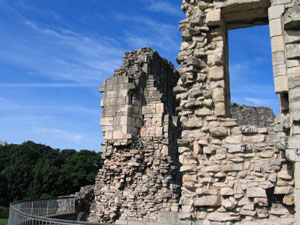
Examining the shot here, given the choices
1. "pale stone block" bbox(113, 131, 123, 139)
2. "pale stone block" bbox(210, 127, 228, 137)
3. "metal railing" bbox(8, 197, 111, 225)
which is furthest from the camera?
"pale stone block" bbox(113, 131, 123, 139)

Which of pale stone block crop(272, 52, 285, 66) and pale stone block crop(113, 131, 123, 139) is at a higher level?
pale stone block crop(272, 52, 285, 66)

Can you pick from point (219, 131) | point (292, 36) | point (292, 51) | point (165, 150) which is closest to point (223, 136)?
point (219, 131)

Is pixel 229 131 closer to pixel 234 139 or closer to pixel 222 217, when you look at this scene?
pixel 234 139

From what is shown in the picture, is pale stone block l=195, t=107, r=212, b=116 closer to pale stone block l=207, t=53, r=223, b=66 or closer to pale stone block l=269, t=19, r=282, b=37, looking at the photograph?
pale stone block l=207, t=53, r=223, b=66

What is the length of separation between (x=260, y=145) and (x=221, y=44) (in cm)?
206

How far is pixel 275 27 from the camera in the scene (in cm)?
505

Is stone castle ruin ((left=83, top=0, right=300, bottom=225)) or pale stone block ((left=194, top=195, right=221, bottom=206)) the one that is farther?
pale stone block ((left=194, top=195, right=221, bottom=206))

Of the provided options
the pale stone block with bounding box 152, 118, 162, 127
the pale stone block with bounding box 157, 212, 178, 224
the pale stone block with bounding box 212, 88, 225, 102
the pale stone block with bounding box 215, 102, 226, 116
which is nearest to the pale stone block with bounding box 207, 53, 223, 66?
the pale stone block with bounding box 212, 88, 225, 102

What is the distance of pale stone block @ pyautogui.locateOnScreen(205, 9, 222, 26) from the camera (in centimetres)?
562

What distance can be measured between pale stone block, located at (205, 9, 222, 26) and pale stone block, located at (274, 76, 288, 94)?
1622 mm

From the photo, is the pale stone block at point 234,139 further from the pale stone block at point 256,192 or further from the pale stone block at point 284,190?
the pale stone block at point 284,190

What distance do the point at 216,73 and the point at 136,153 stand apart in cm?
523

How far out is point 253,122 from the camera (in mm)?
15969

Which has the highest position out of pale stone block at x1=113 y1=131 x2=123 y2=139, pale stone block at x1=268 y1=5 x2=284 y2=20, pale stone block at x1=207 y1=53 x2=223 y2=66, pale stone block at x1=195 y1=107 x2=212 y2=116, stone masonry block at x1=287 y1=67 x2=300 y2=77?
pale stone block at x1=268 y1=5 x2=284 y2=20
